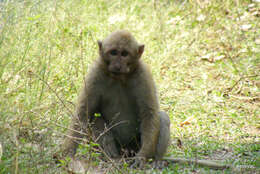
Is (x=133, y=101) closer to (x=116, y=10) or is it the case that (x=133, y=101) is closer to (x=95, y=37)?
(x=95, y=37)

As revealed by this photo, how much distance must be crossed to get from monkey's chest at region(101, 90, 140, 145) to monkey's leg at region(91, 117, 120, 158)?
13 centimetres

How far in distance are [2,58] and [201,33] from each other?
6.37m

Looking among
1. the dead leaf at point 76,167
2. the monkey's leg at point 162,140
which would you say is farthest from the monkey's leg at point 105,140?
the dead leaf at point 76,167

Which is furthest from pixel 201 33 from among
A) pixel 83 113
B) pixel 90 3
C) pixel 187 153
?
pixel 83 113

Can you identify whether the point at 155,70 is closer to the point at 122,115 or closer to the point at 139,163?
the point at 122,115

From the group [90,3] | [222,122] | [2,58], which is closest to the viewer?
[2,58]

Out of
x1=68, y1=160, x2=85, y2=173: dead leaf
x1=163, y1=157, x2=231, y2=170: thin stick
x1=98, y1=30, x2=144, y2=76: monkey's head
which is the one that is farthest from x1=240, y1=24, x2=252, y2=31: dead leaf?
x1=68, y1=160, x2=85, y2=173: dead leaf

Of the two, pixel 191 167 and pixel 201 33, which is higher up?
pixel 201 33

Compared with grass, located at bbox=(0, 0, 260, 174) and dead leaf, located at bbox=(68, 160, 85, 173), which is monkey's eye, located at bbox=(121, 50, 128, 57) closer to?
grass, located at bbox=(0, 0, 260, 174)

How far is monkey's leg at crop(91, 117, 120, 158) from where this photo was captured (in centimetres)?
525

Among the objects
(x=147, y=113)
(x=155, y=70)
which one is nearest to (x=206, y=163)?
(x=147, y=113)

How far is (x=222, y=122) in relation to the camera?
690 centimetres

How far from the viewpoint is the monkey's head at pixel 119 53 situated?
4.97 metres

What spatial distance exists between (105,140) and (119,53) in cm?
123
